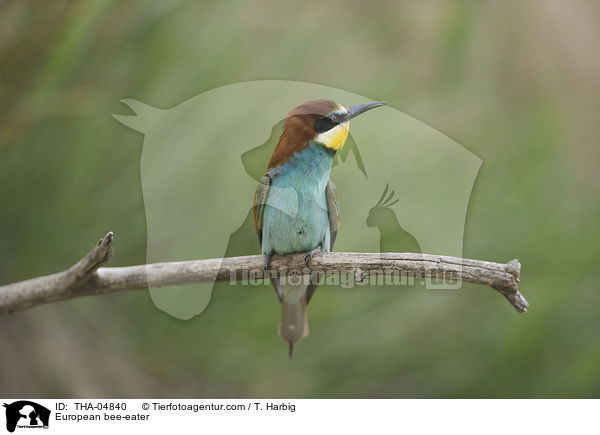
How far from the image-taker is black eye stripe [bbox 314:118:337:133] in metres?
0.80

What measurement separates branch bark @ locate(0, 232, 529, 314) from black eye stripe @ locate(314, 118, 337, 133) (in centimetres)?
22

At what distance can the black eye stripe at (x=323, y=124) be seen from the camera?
0.80 metres

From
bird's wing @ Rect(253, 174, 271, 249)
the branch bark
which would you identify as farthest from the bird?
the branch bark

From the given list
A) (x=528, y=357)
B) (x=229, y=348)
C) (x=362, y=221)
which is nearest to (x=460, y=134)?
(x=362, y=221)

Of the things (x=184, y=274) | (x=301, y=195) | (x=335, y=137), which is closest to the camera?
(x=184, y=274)

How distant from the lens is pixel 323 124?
0.82 metres

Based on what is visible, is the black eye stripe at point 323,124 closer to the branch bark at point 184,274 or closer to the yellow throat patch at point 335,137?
the yellow throat patch at point 335,137

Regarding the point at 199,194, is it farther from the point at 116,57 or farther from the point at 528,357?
the point at 528,357

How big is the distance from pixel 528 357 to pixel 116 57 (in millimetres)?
699
